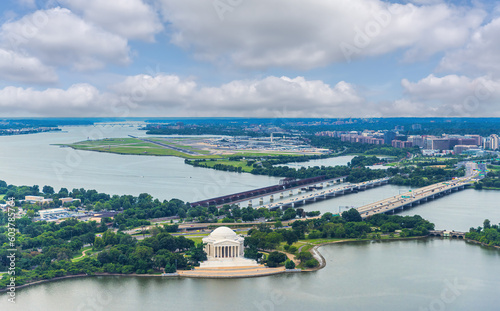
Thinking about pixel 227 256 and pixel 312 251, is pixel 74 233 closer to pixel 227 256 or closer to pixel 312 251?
pixel 227 256

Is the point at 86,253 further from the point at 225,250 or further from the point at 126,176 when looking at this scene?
the point at 126,176

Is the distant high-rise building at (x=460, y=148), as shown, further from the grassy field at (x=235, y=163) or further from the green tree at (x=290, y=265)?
the green tree at (x=290, y=265)

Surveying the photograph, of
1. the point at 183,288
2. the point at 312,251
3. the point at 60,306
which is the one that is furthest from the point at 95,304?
the point at 312,251

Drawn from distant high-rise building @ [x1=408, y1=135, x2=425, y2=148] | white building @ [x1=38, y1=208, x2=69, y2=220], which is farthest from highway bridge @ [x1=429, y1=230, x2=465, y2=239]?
distant high-rise building @ [x1=408, y1=135, x2=425, y2=148]

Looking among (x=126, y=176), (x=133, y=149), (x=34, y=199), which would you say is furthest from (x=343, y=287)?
(x=133, y=149)

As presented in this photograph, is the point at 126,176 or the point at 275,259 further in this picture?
the point at 126,176

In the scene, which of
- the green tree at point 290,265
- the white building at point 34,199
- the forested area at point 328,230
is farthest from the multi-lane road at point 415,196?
the white building at point 34,199
